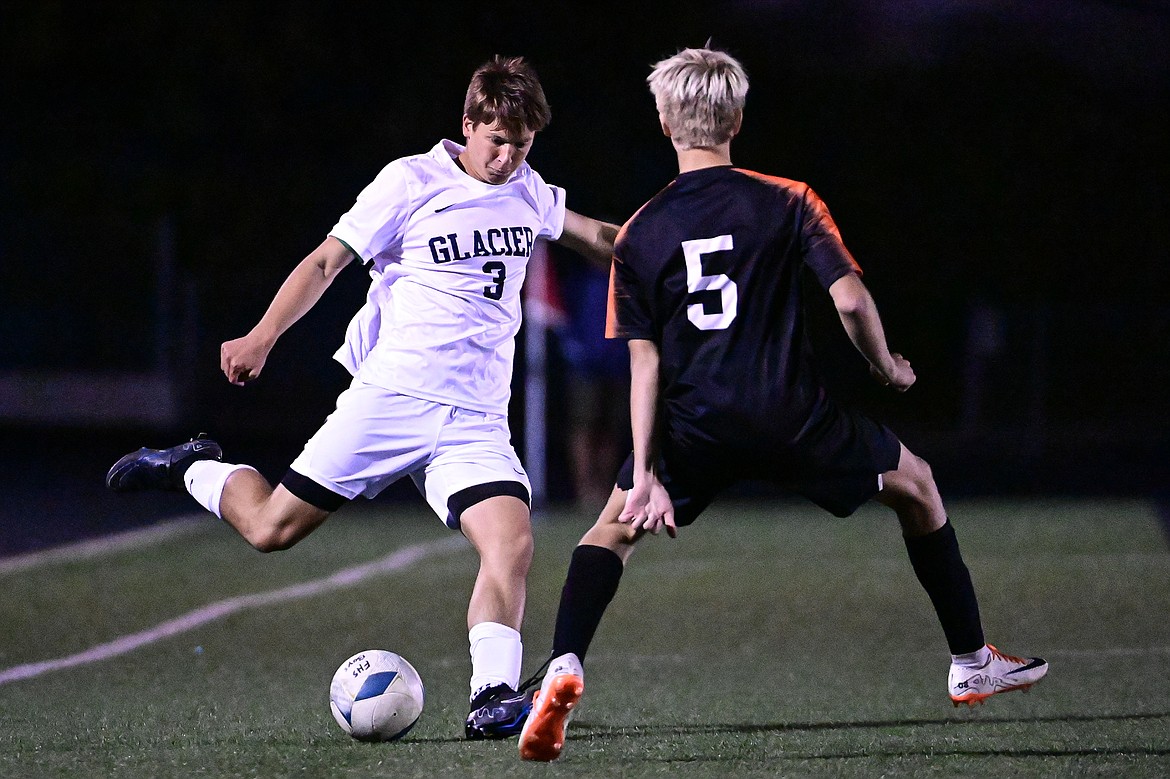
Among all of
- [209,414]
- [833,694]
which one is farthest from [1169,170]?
[833,694]

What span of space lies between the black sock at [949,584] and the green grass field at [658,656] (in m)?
0.28

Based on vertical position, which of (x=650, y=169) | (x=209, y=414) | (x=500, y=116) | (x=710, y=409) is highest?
(x=500, y=116)

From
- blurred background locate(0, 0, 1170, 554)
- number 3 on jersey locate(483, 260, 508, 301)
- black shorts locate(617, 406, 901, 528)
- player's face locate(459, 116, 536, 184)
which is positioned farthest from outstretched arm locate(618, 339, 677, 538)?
blurred background locate(0, 0, 1170, 554)

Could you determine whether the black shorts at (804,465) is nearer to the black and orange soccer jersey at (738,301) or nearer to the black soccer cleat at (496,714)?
the black and orange soccer jersey at (738,301)

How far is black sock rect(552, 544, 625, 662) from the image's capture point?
14.9ft

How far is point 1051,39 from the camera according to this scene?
28391 millimetres

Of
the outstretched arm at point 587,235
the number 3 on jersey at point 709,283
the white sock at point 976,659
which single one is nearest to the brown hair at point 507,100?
the outstretched arm at point 587,235

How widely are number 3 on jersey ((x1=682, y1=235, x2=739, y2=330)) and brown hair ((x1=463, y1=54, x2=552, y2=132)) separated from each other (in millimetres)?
854

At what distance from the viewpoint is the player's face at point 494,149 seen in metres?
5.09

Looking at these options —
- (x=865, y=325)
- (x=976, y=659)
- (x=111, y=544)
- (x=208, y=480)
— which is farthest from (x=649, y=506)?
(x=111, y=544)

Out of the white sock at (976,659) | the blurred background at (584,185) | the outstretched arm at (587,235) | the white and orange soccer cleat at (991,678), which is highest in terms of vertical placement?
the outstretched arm at (587,235)

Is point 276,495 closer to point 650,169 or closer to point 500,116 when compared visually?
point 500,116

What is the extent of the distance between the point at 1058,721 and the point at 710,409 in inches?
61.5

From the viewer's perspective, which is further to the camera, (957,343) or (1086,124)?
(1086,124)
